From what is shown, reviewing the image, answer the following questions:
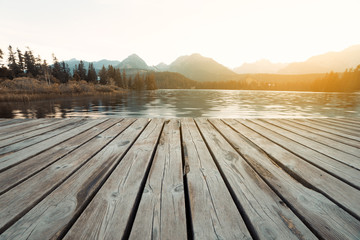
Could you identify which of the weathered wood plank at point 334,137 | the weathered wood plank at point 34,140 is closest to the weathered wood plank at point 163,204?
the weathered wood plank at point 34,140

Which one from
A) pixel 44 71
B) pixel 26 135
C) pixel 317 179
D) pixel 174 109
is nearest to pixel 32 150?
pixel 26 135

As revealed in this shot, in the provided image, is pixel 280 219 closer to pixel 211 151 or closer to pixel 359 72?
pixel 211 151

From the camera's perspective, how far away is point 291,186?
4.75 ft

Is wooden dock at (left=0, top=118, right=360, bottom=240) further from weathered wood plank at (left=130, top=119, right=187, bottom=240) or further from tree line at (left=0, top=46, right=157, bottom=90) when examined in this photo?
tree line at (left=0, top=46, right=157, bottom=90)

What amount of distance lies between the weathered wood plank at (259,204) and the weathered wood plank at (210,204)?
0.25 ft

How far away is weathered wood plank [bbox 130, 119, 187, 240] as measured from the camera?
0.94m

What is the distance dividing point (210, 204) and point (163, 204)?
34 centimetres

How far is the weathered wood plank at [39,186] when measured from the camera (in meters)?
1.09

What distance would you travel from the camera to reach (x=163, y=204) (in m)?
1.16

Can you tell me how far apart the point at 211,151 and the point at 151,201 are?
1170 mm

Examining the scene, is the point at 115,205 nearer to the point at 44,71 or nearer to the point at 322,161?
the point at 322,161

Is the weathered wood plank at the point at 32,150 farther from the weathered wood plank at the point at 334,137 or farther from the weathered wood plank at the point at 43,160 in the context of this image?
the weathered wood plank at the point at 334,137

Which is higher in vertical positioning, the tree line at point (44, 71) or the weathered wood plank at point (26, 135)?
the tree line at point (44, 71)

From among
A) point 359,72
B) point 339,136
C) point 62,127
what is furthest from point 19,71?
point 359,72
